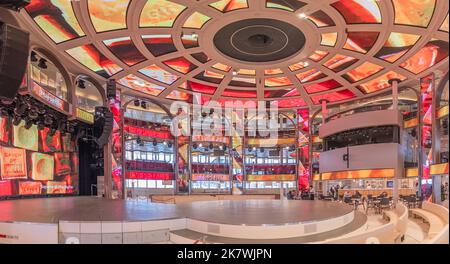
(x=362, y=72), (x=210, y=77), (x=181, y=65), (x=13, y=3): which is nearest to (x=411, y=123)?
(x=362, y=72)

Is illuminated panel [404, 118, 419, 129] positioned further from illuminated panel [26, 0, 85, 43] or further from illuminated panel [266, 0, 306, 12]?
illuminated panel [26, 0, 85, 43]

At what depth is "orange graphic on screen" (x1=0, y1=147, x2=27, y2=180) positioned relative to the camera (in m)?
13.8

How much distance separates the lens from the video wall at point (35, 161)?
1412cm

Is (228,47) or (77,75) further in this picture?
(77,75)

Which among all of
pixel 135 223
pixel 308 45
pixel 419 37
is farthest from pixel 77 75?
pixel 419 37

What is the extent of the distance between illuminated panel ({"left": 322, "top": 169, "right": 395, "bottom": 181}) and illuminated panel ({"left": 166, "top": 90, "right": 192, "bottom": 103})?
11.3 metres

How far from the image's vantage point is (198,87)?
70.6 feet

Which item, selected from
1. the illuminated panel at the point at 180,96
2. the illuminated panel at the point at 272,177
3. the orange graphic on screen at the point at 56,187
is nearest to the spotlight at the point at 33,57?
the orange graphic on screen at the point at 56,187

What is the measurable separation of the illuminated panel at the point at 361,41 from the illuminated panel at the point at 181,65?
782cm

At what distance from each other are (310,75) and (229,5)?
9073 millimetres

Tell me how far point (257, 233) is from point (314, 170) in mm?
21180
